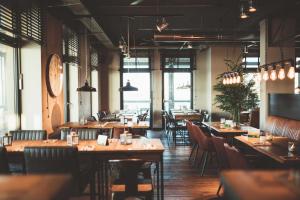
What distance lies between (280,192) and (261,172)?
16cm

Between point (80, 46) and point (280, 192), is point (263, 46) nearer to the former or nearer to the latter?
point (80, 46)

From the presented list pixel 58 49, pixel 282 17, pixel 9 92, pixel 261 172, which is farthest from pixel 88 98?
pixel 261 172

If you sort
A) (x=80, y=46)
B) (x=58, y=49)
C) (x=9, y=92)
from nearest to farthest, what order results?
1. (x=9, y=92)
2. (x=58, y=49)
3. (x=80, y=46)

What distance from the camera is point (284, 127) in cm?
616

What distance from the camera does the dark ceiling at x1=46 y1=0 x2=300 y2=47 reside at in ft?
21.2

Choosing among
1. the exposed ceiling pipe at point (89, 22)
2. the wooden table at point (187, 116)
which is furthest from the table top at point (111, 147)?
the wooden table at point (187, 116)

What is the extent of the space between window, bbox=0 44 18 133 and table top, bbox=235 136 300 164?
371 cm

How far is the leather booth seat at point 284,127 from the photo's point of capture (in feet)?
18.7

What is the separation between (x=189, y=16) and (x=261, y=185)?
7.43m

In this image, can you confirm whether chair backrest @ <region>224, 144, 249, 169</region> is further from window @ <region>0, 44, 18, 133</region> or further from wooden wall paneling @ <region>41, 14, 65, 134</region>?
window @ <region>0, 44, 18, 133</region>

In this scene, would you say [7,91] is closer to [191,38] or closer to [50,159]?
[50,159]

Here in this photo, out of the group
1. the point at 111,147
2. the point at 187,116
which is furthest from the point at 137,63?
the point at 111,147

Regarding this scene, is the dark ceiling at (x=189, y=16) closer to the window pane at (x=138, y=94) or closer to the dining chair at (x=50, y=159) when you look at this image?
the window pane at (x=138, y=94)

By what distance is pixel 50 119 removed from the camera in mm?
5723
